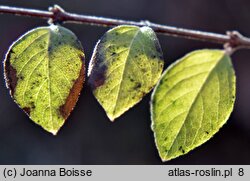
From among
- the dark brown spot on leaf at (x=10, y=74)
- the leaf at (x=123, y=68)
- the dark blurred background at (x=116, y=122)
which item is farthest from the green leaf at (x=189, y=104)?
the dark blurred background at (x=116, y=122)

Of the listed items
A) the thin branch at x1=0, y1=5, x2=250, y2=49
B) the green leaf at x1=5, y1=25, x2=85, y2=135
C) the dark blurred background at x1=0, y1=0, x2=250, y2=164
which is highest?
the thin branch at x1=0, y1=5, x2=250, y2=49

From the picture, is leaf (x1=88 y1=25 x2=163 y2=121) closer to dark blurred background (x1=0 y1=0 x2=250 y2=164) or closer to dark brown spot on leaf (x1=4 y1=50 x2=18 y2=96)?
dark brown spot on leaf (x1=4 y1=50 x2=18 y2=96)

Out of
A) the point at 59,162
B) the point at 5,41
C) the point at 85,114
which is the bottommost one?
the point at 59,162

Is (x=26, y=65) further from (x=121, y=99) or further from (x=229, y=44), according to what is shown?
(x=229, y=44)

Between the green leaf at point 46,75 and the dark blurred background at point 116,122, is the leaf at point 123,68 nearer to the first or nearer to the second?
the green leaf at point 46,75

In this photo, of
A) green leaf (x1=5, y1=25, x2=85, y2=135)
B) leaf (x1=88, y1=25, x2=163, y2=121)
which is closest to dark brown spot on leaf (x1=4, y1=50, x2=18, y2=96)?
green leaf (x1=5, y1=25, x2=85, y2=135)

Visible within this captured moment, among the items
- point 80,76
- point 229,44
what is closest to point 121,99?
point 80,76

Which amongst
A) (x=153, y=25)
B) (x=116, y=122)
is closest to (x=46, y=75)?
(x=153, y=25)
